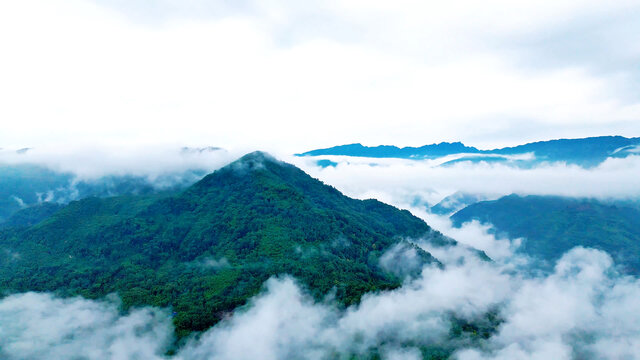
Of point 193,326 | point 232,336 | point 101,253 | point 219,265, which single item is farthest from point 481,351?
point 101,253

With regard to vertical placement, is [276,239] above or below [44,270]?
above

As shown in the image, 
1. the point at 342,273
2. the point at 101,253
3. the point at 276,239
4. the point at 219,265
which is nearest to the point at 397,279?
the point at 342,273

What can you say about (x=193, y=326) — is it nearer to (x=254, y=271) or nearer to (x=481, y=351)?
(x=254, y=271)

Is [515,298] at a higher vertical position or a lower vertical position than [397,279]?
lower

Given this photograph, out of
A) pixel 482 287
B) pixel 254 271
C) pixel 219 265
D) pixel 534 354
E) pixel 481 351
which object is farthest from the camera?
pixel 482 287

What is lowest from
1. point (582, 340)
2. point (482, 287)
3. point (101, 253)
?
point (582, 340)

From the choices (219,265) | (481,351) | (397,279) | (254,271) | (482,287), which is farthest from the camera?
(482,287)

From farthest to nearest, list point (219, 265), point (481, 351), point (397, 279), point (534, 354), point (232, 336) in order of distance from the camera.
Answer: point (397, 279), point (219, 265), point (534, 354), point (232, 336), point (481, 351)

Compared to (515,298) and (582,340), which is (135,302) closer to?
(515,298)

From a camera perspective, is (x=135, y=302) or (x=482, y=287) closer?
(x=135, y=302)
